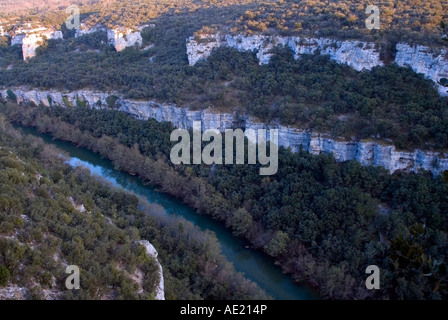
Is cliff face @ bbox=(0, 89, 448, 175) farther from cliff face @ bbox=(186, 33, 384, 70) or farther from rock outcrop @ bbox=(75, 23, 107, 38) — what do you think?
rock outcrop @ bbox=(75, 23, 107, 38)

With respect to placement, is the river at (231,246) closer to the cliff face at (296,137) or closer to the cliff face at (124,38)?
the cliff face at (296,137)

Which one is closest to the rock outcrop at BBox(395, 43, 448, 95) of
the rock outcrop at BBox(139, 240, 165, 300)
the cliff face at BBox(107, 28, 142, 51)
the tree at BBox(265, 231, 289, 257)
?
the tree at BBox(265, 231, 289, 257)

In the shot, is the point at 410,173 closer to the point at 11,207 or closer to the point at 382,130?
the point at 382,130

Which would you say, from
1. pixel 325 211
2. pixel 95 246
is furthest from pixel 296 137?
pixel 95 246

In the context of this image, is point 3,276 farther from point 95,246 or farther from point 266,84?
point 266,84

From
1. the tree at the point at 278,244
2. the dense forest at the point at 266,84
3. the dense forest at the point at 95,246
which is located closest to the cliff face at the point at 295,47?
the dense forest at the point at 266,84
